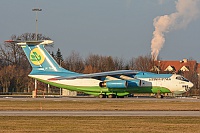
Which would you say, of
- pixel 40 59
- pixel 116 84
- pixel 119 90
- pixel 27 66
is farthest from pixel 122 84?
pixel 27 66

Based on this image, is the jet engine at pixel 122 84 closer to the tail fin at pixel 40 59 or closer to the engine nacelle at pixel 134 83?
the engine nacelle at pixel 134 83

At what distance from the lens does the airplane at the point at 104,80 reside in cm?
6506

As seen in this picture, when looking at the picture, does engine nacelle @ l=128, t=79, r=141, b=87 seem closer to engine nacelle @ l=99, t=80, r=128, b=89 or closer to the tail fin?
engine nacelle @ l=99, t=80, r=128, b=89

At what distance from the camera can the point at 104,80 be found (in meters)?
67.1

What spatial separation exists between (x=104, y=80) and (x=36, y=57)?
881 centimetres

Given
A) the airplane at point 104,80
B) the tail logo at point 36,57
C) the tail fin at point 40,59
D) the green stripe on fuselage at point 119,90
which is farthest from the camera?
the tail logo at point 36,57

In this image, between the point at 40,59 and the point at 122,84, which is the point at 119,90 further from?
the point at 40,59

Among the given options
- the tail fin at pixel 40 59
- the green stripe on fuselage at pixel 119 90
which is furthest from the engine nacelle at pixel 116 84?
the tail fin at pixel 40 59

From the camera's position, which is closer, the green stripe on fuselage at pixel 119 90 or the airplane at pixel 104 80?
the airplane at pixel 104 80

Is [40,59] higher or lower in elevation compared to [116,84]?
higher

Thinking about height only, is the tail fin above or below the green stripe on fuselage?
above

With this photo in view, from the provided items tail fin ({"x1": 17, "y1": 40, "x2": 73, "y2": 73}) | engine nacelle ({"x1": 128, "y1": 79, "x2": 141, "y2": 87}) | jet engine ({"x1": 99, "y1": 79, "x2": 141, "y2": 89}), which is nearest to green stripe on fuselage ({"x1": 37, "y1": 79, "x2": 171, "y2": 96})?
engine nacelle ({"x1": 128, "y1": 79, "x2": 141, "y2": 87})

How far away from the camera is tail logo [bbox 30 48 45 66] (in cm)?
6848

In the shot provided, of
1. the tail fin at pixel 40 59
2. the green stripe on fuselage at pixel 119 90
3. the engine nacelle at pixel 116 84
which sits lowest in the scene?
the green stripe on fuselage at pixel 119 90
